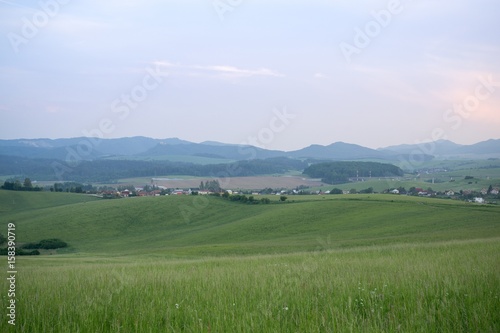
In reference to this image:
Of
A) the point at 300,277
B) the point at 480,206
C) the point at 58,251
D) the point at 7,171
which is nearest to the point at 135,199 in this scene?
the point at 58,251

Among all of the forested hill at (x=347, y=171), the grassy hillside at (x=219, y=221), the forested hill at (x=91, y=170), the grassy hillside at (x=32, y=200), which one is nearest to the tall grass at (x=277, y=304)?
the grassy hillside at (x=219, y=221)

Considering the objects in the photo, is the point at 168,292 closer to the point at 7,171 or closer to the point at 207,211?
the point at 207,211

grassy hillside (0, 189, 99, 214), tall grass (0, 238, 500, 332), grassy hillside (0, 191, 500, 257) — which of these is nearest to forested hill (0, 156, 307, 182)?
grassy hillside (0, 189, 99, 214)

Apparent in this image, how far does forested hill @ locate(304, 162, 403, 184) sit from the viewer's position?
158750mm

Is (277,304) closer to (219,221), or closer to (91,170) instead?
(219,221)

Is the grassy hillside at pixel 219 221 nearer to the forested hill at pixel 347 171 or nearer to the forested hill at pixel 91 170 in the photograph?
the forested hill at pixel 91 170

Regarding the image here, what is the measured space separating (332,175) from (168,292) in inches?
6130

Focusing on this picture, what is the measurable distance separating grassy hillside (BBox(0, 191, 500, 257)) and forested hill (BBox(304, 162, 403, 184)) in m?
71.8

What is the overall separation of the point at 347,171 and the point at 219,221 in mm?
94039

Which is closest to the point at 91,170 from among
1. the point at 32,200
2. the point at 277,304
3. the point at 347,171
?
the point at 32,200

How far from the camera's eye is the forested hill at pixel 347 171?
158750 mm

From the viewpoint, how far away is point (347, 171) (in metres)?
165

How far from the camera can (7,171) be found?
15200cm

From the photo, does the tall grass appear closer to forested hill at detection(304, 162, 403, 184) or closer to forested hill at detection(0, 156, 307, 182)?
forested hill at detection(304, 162, 403, 184)
